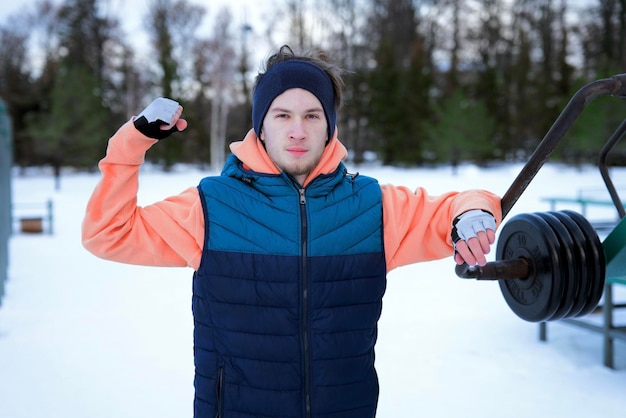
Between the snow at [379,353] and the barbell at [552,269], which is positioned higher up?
the barbell at [552,269]

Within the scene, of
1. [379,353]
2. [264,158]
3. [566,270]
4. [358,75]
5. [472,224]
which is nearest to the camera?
[472,224]

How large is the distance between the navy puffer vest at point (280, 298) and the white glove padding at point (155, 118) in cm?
26

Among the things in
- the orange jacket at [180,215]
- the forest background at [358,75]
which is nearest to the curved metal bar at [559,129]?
the orange jacket at [180,215]

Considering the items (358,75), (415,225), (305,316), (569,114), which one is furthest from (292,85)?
(358,75)

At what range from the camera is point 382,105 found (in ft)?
91.0

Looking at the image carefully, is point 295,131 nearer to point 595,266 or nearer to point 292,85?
point 292,85

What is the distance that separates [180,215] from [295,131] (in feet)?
1.36

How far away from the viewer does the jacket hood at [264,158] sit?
1.65 metres

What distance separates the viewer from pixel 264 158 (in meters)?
1.66

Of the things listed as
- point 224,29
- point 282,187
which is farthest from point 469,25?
point 282,187

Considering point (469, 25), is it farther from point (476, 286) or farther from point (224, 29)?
point (476, 286)

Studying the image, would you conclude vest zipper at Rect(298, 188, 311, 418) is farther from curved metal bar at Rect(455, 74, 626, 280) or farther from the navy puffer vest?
curved metal bar at Rect(455, 74, 626, 280)

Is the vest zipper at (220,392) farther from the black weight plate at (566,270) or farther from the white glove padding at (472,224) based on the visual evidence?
the black weight plate at (566,270)

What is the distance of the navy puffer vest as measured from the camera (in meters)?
1.59
